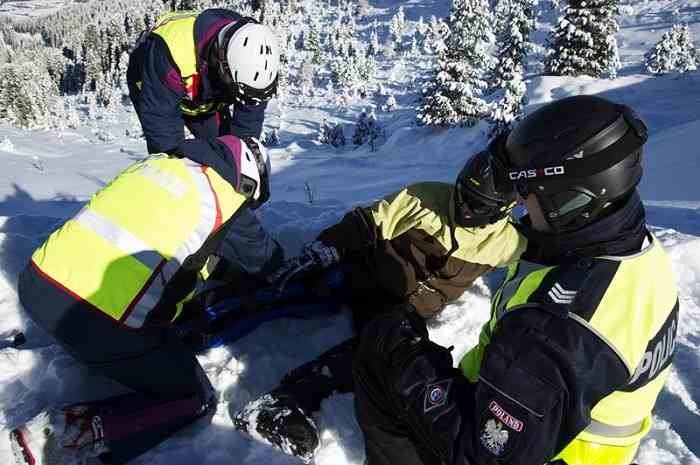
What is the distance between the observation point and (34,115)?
171ft

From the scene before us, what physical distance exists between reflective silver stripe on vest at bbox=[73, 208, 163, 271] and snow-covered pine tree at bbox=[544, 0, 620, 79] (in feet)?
75.8

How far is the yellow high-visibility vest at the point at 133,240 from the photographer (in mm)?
2195

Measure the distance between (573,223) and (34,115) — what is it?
61.3m

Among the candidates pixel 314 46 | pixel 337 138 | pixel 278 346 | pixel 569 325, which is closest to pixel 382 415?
pixel 569 325

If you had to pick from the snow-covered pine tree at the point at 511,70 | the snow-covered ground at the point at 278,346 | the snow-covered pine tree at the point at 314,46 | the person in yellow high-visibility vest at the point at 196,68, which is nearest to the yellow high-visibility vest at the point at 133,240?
the snow-covered ground at the point at 278,346

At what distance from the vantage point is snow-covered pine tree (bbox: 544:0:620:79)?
21000 mm

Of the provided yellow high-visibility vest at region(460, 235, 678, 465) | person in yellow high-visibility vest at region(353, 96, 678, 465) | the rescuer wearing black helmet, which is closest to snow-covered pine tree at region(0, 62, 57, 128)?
the rescuer wearing black helmet

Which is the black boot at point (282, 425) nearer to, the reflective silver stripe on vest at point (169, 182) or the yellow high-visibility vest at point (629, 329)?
the reflective silver stripe on vest at point (169, 182)

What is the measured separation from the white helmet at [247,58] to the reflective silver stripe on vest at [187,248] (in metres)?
1.55

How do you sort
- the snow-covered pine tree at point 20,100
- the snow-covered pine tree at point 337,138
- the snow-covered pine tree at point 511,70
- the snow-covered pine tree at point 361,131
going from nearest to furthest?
1. the snow-covered pine tree at point 511,70
2. the snow-covered pine tree at point 361,131
3. the snow-covered pine tree at point 337,138
4. the snow-covered pine tree at point 20,100

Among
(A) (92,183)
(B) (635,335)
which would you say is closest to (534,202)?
(B) (635,335)

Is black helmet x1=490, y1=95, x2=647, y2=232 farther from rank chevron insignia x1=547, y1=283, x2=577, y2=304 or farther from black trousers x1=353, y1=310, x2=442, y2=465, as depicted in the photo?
black trousers x1=353, y1=310, x2=442, y2=465

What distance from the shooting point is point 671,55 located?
33562 mm

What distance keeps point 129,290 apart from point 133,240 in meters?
0.22
